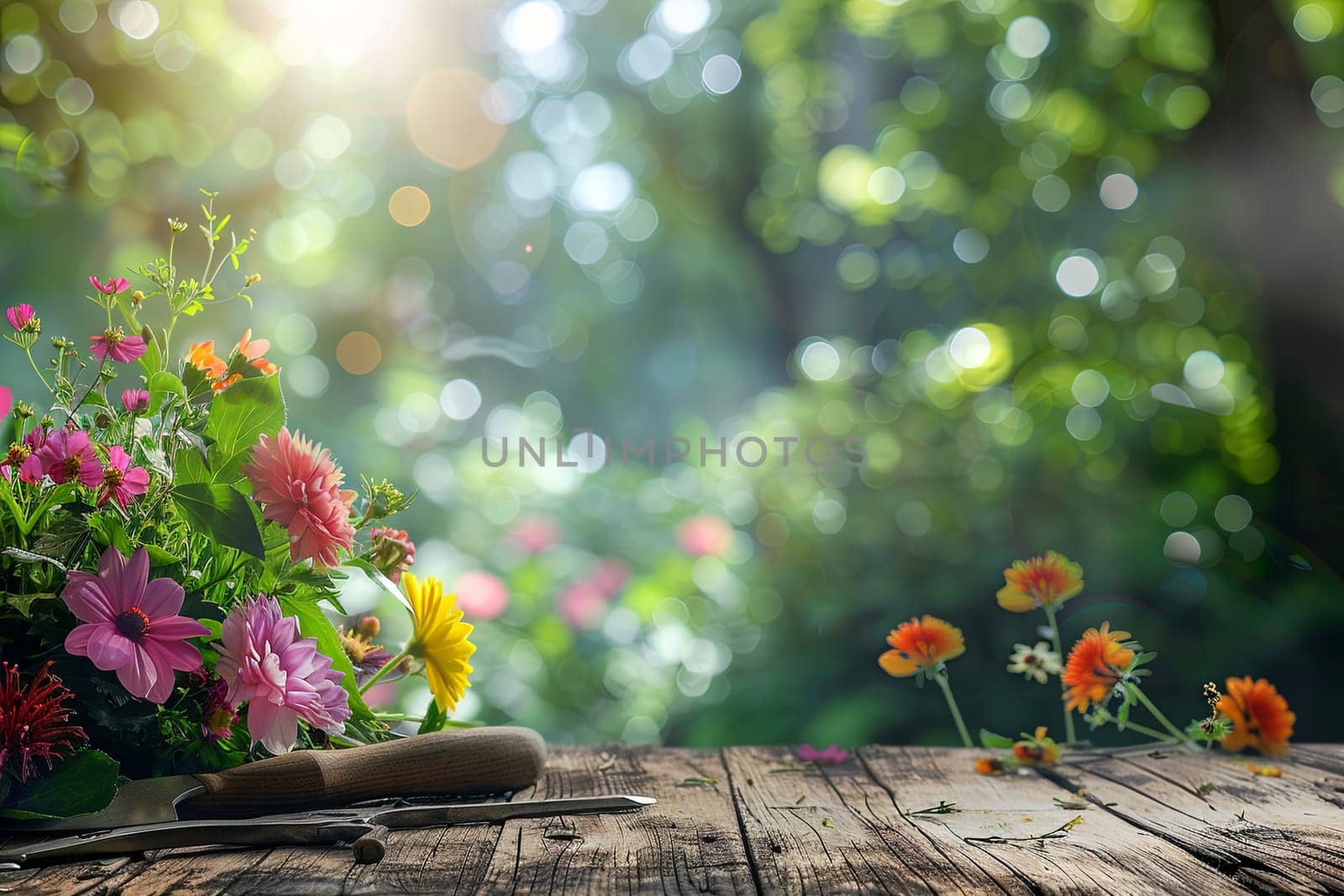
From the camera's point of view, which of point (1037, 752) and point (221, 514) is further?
point (1037, 752)

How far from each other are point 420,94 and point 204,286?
2550mm

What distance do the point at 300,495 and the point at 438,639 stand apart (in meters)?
0.20

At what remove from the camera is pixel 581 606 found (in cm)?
203

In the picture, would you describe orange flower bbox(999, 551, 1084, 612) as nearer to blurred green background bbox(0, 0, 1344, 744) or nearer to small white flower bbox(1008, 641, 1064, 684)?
small white flower bbox(1008, 641, 1064, 684)

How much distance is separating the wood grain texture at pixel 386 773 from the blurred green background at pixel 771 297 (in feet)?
1.03

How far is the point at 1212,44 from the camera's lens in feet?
6.02

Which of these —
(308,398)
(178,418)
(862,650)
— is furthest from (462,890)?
(308,398)

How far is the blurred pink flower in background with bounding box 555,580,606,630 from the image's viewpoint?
2.01 meters

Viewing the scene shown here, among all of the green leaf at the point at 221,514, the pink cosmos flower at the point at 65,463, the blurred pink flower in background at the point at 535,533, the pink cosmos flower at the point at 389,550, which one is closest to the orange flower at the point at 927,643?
the pink cosmos flower at the point at 389,550

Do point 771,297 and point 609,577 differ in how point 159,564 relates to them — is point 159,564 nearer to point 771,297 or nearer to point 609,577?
point 609,577

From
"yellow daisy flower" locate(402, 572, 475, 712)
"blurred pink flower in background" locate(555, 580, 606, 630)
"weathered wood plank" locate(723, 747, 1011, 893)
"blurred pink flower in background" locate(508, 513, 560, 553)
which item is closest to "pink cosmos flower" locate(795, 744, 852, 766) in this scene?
"weathered wood plank" locate(723, 747, 1011, 893)

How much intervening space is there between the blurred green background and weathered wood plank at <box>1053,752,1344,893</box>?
1.95ft

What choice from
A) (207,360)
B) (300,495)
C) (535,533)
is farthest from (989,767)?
(535,533)

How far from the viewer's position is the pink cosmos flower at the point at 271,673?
684mm
